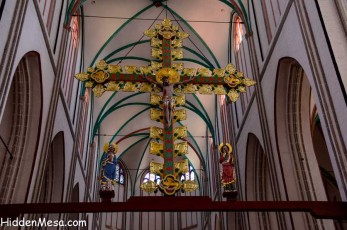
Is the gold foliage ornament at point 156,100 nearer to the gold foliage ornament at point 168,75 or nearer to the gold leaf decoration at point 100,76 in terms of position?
the gold foliage ornament at point 168,75

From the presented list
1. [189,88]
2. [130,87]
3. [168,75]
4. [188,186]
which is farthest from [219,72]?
[188,186]

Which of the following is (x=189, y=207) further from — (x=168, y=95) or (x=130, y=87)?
(x=130, y=87)

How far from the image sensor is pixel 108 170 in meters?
6.43

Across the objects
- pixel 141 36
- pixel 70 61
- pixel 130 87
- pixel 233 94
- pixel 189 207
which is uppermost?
pixel 141 36

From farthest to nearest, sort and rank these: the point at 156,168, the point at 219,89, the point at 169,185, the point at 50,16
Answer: the point at 50,16 → the point at 219,89 → the point at 156,168 → the point at 169,185

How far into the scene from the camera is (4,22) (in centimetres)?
711

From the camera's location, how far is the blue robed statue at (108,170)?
6.05m

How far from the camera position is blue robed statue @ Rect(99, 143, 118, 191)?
238 inches

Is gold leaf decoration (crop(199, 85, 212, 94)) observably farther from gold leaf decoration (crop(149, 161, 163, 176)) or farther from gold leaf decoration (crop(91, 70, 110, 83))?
gold leaf decoration (crop(149, 161, 163, 176))

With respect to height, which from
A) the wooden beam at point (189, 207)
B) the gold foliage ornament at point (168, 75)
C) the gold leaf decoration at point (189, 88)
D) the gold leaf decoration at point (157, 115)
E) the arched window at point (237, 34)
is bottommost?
the wooden beam at point (189, 207)

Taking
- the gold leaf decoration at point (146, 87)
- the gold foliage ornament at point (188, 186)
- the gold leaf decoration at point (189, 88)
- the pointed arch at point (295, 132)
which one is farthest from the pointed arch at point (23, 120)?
the pointed arch at point (295, 132)

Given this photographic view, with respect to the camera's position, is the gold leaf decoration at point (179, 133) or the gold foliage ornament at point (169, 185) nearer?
the gold foliage ornament at point (169, 185)

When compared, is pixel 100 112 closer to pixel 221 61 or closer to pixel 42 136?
pixel 221 61

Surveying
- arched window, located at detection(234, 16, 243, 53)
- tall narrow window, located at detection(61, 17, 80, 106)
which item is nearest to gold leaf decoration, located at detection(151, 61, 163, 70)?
tall narrow window, located at detection(61, 17, 80, 106)
